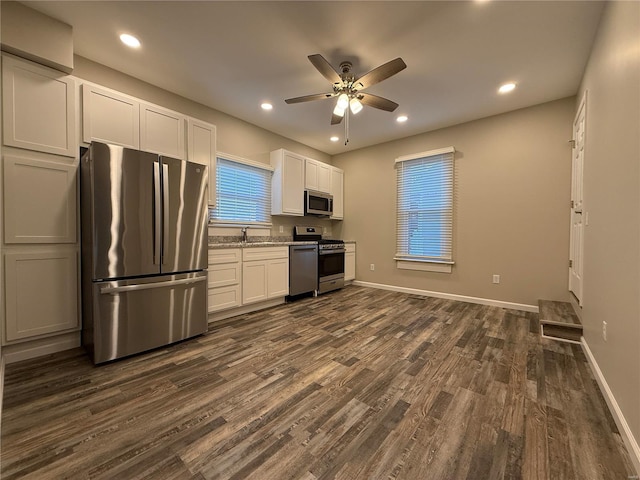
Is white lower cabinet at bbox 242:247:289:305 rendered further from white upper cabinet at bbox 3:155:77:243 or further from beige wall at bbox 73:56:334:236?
white upper cabinet at bbox 3:155:77:243

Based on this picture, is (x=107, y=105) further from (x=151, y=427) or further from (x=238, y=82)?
(x=151, y=427)

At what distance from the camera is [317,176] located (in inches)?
197

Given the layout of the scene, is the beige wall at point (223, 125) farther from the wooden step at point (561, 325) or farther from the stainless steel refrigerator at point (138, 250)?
the wooden step at point (561, 325)

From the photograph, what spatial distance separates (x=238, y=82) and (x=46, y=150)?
1.93m

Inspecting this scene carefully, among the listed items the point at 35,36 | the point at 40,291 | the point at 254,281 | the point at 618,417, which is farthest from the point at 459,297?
the point at 35,36

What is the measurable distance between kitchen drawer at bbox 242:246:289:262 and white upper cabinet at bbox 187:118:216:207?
79cm

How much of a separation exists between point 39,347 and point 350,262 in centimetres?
435

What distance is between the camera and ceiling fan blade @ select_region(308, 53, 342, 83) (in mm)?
2105

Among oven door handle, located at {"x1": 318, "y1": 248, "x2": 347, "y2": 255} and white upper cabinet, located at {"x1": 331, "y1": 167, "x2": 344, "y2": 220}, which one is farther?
white upper cabinet, located at {"x1": 331, "y1": 167, "x2": 344, "y2": 220}

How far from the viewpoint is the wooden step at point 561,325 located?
262cm

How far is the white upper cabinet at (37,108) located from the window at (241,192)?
5.30 feet

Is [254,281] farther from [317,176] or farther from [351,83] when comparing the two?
[351,83]

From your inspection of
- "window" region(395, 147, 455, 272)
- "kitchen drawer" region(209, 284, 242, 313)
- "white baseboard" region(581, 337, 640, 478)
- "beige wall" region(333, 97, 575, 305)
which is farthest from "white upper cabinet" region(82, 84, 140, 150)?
"white baseboard" region(581, 337, 640, 478)

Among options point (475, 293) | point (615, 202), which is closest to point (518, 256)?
point (475, 293)
